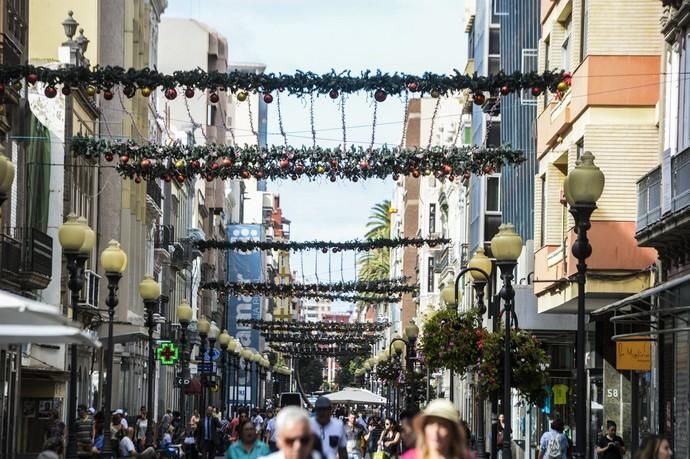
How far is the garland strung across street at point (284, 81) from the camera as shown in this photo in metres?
24.9

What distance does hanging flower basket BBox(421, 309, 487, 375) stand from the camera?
38.0 metres

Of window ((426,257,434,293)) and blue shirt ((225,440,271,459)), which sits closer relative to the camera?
blue shirt ((225,440,271,459))

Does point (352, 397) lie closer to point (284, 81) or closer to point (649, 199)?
point (649, 199)

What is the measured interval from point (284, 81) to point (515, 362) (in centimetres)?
1267

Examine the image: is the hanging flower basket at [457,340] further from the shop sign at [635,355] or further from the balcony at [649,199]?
the balcony at [649,199]

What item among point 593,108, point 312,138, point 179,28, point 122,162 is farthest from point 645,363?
point 179,28

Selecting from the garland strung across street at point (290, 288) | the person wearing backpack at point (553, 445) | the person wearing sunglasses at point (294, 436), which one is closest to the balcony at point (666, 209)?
the person wearing backpack at point (553, 445)

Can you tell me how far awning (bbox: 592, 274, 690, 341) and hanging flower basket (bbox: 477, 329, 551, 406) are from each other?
1.78 meters

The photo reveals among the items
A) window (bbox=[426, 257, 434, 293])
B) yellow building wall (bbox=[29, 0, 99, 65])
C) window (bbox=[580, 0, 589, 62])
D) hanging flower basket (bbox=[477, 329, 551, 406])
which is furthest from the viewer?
window (bbox=[426, 257, 434, 293])

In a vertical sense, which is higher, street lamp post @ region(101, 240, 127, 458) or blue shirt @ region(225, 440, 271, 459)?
street lamp post @ region(101, 240, 127, 458)

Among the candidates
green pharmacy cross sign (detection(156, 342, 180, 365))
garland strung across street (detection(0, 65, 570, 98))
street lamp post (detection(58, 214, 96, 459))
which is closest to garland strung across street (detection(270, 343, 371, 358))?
green pharmacy cross sign (detection(156, 342, 180, 365))

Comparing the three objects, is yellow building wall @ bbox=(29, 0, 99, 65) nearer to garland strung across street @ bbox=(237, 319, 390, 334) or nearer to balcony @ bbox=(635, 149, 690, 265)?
balcony @ bbox=(635, 149, 690, 265)

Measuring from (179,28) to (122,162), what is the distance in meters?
87.7

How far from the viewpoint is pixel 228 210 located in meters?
148
